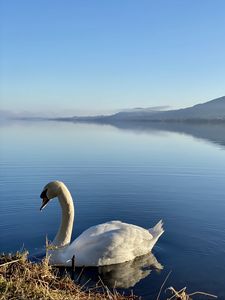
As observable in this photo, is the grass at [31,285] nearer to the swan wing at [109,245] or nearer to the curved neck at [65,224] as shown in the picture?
the swan wing at [109,245]

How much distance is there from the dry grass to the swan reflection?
110 inches

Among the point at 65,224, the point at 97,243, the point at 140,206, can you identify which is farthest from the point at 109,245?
the point at 140,206

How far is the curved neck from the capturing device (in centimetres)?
1138

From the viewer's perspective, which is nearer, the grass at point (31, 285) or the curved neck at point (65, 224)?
the grass at point (31, 285)

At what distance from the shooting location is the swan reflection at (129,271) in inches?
384

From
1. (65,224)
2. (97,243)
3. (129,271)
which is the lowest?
(129,271)

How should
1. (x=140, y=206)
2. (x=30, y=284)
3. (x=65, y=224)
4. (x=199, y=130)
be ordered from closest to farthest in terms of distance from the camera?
(x=30, y=284), (x=65, y=224), (x=140, y=206), (x=199, y=130)

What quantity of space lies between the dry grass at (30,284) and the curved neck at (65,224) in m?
4.08

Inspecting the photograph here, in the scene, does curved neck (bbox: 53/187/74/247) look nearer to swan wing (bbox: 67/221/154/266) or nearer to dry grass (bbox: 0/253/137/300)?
swan wing (bbox: 67/221/154/266)

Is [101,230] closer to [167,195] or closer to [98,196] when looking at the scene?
[98,196]

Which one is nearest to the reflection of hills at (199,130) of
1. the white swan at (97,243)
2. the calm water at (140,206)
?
the calm water at (140,206)

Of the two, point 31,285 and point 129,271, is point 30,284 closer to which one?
point 31,285

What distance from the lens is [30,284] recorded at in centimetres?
609

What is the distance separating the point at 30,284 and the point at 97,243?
4914 millimetres
